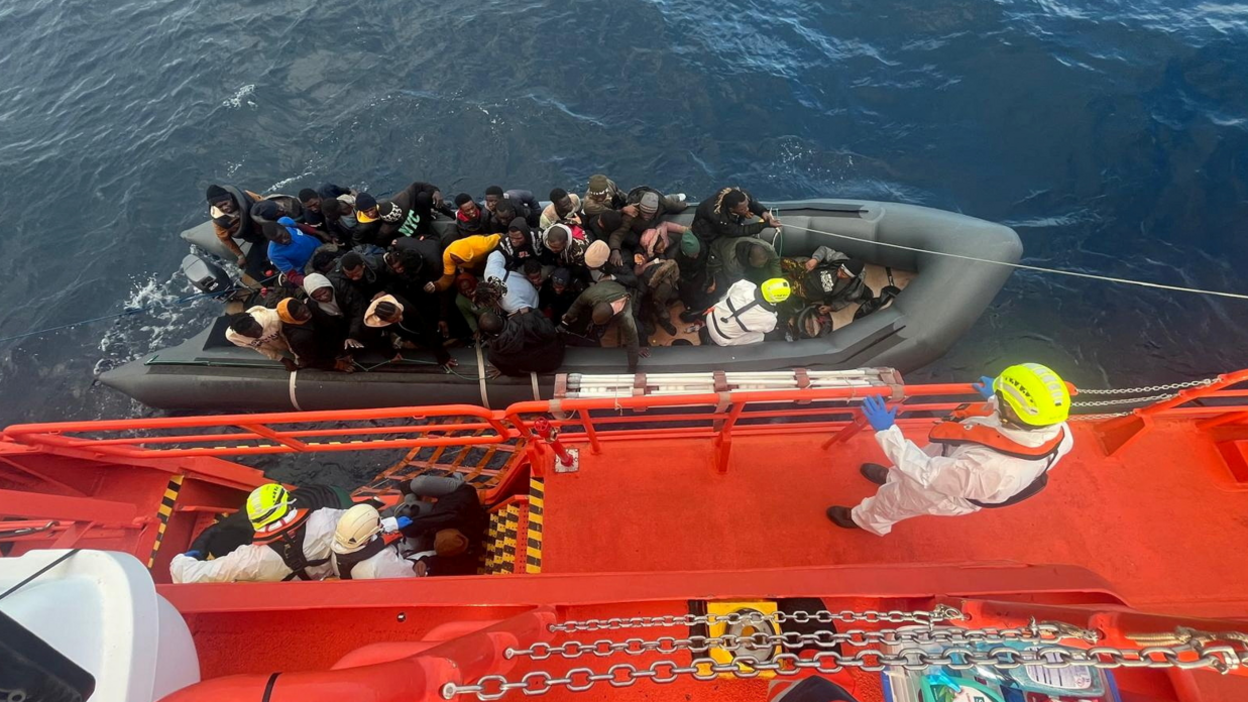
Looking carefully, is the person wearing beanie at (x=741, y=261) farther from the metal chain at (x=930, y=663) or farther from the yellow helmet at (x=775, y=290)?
the metal chain at (x=930, y=663)

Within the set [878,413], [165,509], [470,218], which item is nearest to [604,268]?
[470,218]

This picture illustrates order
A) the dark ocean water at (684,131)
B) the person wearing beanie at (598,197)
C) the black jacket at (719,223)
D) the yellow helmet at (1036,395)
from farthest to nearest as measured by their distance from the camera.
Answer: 1. the dark ocean water at (684,131)
2. the person wearing beanie at (598,197)
3. the black jacket at (719,223)
4. the yellow helmet at (1036,395)

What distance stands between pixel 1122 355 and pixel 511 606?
7462 mm

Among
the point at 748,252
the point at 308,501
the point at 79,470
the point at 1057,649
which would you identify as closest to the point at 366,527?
the point at 308,501

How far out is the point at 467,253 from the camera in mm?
5457

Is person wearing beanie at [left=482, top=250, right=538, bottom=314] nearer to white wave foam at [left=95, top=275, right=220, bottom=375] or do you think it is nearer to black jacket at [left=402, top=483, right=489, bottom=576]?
black jacket at [left=402, top=483, right=489, bottom=576]

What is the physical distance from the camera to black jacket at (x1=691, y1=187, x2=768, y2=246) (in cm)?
574

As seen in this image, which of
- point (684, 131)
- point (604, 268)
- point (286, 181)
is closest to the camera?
point (604, 268)

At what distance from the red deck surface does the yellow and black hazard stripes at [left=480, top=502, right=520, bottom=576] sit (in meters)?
0.53

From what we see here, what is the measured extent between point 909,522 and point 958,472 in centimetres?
101

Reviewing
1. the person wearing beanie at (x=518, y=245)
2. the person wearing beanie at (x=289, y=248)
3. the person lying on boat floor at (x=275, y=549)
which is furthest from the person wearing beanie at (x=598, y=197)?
the person lying on boat floor at (x=275, y=549)

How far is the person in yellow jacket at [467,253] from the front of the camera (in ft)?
17.9

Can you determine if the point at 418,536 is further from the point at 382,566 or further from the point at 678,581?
the point at 678,581

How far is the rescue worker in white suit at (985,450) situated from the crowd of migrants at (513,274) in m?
1.99
